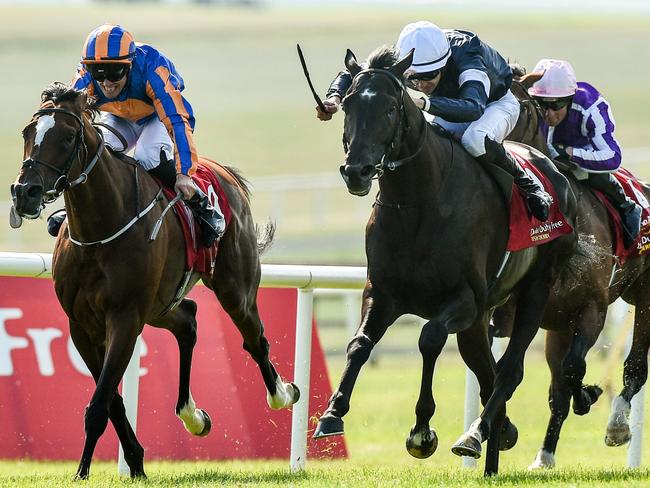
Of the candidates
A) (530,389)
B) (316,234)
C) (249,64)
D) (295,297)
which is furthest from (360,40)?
(295,297)

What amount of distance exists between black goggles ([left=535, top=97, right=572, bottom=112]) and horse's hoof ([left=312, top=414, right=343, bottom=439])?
2.76 meters

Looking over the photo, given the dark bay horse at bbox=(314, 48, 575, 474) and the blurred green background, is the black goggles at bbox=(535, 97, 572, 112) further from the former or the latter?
the blurred green background

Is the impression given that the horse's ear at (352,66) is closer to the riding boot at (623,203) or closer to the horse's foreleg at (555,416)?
the riding boot at (623,203)

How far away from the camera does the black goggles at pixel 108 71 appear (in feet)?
22.3

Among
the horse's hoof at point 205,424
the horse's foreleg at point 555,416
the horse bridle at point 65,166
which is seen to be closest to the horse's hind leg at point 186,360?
the horse's hoof at point 205,424

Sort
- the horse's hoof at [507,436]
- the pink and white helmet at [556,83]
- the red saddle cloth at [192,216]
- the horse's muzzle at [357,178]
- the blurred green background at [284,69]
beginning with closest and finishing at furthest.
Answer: the horse's muzzle at [357,178]
the red saddle cloth at [192,216]
the horse's hoof at [507,436]
the pink and white helmet at [556,83]
the blurred green background at [284,69]

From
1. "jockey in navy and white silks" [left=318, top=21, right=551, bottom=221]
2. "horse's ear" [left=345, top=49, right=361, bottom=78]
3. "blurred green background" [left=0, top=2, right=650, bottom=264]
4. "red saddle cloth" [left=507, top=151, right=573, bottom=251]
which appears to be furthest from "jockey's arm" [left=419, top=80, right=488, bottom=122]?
"blurred green background" [left=0, top=2, right=650, bottom=264]

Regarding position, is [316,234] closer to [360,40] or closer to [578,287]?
[578,287]

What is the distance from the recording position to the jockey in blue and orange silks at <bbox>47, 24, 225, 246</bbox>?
679cm

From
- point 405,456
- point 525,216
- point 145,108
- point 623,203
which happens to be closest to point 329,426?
point 525,216

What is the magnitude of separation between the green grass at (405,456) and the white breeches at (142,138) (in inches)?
64.6

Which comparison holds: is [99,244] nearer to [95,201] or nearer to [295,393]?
[95,201]

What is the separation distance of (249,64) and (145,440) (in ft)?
163

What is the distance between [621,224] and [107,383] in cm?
332
